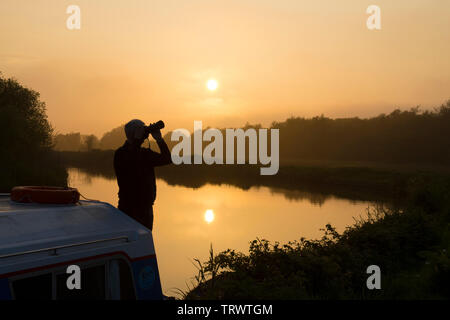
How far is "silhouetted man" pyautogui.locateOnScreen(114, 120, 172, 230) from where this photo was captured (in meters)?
4.67

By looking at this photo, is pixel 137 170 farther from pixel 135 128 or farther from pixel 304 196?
pixel 304 196

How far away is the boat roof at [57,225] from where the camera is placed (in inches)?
124

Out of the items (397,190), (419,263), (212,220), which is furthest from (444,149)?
(419,263)

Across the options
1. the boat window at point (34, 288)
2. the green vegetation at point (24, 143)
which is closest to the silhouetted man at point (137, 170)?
the boat window at point (34, 288)

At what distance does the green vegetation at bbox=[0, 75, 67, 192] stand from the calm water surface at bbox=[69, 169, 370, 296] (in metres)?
5.57

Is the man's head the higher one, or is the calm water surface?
the man's head

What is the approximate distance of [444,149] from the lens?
62.8 m

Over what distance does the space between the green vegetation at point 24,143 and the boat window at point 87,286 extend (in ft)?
79.4

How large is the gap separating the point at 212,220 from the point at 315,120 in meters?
78.3

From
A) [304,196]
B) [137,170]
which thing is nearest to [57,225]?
[137,170]

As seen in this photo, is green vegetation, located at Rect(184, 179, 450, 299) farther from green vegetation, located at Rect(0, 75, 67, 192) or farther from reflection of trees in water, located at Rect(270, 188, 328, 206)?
green vegetation, located at Rect(0, 75, 67, 192)

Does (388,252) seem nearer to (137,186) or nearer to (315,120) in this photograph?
(137,186)

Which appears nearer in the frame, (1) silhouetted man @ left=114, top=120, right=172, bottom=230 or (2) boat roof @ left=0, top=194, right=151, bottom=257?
(2) boat roof @ left=0, top=194, right=151, bottom=257

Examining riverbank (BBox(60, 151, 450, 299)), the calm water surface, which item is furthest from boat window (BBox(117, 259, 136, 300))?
the calm water surface
